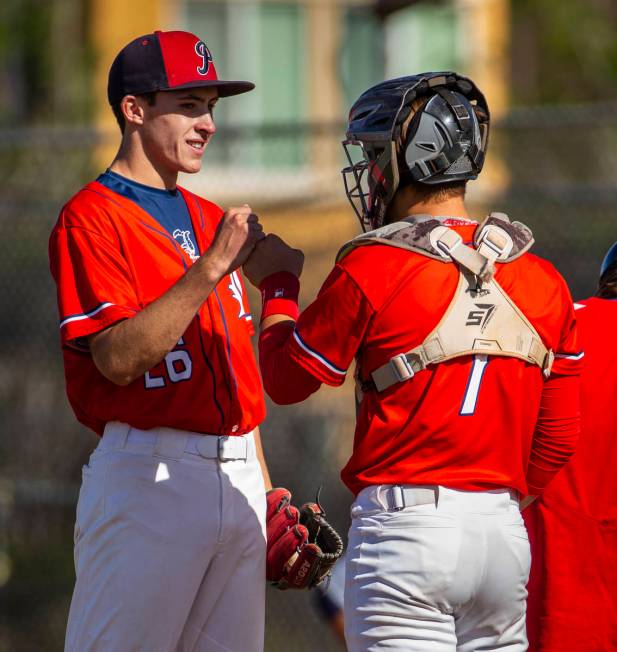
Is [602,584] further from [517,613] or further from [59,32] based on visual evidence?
[59,32]

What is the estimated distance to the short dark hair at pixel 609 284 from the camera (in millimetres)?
3828

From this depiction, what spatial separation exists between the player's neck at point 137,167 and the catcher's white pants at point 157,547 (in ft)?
2.55

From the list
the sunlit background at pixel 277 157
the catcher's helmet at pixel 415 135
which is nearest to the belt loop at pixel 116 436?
the catcher's helmet at pixel 415 135

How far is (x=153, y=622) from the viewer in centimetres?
354

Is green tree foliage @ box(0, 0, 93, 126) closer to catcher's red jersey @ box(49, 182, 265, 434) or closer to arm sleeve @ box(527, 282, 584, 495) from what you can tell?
catcher's red jersey @ box(49, 182, 265, 434)

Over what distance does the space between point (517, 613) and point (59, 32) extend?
9.36 metres

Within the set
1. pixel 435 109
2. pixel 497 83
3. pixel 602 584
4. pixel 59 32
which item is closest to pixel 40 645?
pixel 602 584

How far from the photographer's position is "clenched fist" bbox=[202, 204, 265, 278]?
335 cm

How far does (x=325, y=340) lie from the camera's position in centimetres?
317

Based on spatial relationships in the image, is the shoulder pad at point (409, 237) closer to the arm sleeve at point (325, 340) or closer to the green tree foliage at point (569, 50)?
the arm sleeve at point (325, 340)

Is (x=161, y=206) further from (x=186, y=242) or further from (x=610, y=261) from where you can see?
(x=610, y=261)

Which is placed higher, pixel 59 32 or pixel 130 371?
pixel 59 32

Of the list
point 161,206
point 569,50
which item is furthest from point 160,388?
point 569,50

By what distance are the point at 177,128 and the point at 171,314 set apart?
739 mm
